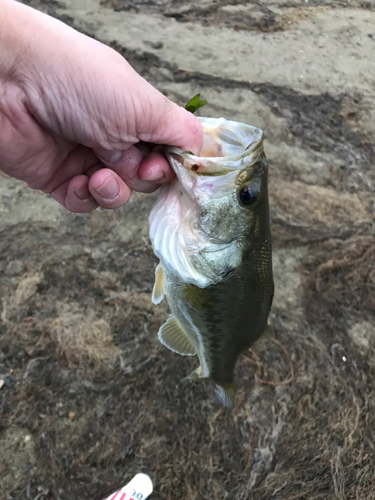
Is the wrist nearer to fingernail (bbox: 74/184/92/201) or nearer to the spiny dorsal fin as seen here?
fingernail (bbox: 74/184/92/201)

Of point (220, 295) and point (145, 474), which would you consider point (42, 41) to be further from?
point (145, 474)

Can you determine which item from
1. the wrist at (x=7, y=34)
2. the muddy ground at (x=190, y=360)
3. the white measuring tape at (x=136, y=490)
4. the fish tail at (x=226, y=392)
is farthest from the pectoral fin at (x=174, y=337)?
the wrist at (x=7, y=34)

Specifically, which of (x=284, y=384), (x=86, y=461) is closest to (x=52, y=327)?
(x=86, y=461)

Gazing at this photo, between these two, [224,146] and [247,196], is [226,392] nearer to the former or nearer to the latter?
[247,196]

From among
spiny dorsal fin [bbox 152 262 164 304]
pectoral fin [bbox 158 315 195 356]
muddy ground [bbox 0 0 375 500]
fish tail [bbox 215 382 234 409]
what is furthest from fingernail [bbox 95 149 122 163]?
muddy ground [bbox 0 0 375 500]

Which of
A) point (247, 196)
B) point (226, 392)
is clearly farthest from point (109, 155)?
point (226, 392)
